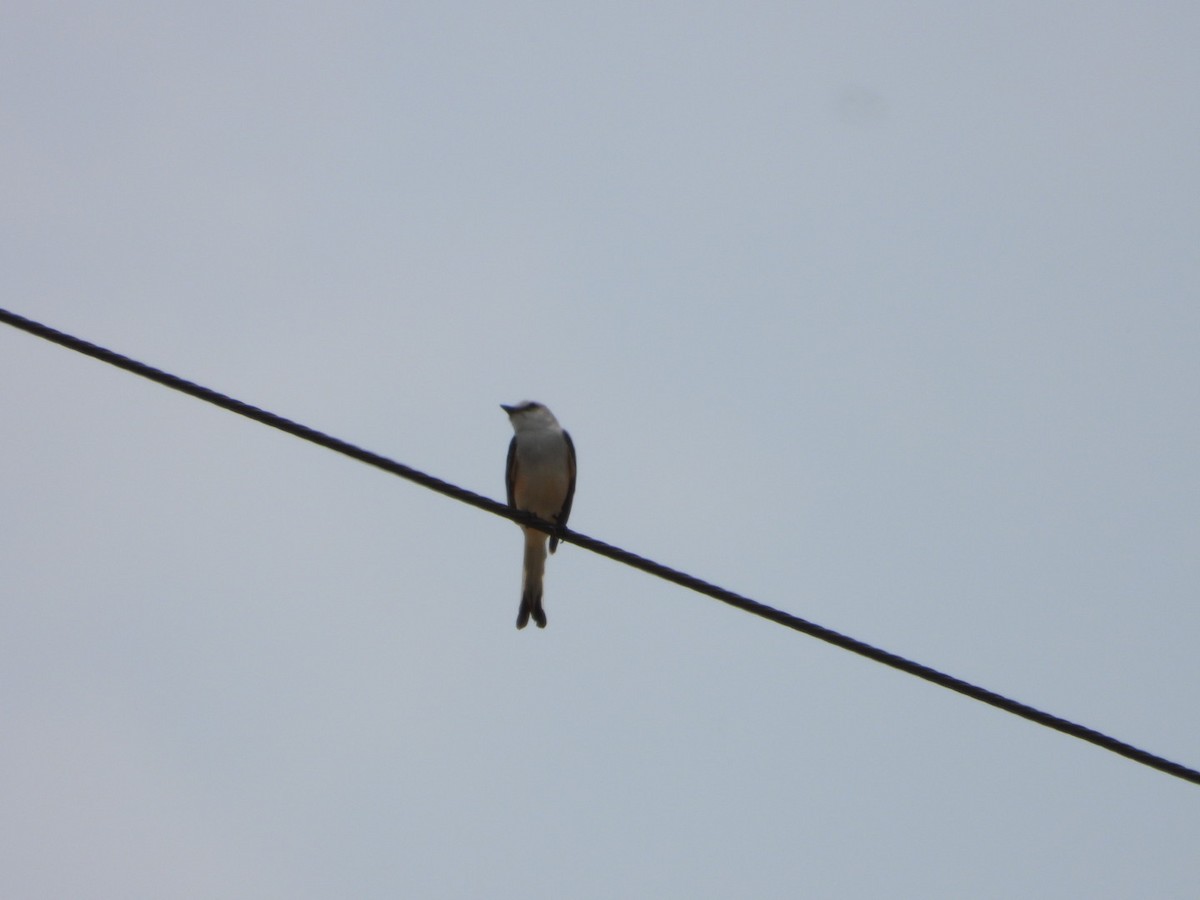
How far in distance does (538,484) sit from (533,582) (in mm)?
655

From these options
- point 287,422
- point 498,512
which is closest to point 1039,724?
point 498,512

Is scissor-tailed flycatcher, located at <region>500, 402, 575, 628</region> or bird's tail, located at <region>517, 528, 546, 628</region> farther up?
scissor-tailed flycatcher, located at <region>500, 402, 575, 628</region>

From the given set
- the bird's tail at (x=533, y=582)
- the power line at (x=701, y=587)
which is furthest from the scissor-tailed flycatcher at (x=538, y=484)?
the power line at (x=701, y=587)

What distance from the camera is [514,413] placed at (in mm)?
10383

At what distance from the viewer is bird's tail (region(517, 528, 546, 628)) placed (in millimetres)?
9539

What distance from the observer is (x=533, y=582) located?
9602mm

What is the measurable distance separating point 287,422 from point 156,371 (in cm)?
42

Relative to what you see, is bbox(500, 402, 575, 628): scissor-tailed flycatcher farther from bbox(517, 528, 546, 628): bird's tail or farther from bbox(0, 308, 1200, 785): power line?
bbox(0, 308, 1200, 785): power line

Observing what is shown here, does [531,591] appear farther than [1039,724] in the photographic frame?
Yes

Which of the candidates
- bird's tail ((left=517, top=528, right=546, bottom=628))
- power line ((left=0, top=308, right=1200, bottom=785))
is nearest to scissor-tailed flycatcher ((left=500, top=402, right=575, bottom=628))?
bird's tail ((left=517, top=528, right=546, bottom=628))

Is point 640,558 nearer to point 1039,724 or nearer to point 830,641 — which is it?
point 830,641

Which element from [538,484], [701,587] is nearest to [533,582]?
[538,484]

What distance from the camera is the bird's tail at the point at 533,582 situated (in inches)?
376

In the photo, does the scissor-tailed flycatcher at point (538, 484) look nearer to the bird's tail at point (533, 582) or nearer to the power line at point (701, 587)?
the bird's tail at point (533, 582)
